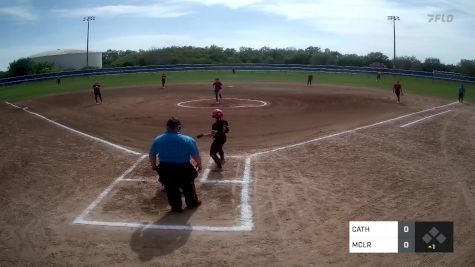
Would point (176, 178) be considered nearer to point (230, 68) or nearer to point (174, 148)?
point (174, 148)

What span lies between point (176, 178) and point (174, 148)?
61 cm

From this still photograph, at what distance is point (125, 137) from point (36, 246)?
→ 8.92 metres

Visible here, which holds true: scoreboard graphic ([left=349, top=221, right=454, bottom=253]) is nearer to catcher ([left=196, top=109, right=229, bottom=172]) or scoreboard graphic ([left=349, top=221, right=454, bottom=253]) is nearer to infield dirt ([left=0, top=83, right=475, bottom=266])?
infield dirt ([left=0, top=83, right=475, bottom=266])

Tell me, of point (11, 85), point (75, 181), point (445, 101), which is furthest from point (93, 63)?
point (75, 181)

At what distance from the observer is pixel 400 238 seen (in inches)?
Answer: 270

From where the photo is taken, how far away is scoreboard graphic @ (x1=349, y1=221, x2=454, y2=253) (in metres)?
6.76

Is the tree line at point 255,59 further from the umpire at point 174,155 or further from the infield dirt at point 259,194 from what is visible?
the umpire at point 174,155

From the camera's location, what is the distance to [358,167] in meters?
11.7

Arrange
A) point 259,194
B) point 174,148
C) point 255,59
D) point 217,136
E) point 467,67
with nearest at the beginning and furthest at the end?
point 174,148
point 259,194
point 217,136
point 467,67
point 255,59

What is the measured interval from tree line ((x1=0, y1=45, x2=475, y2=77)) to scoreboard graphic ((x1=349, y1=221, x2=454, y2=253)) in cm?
6319

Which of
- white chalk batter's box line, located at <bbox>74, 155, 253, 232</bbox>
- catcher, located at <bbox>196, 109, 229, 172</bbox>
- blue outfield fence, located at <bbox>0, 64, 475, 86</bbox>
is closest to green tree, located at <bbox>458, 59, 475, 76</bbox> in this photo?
blue outfield fence, located at <bbox>0, 64, 475, 86</bbox>

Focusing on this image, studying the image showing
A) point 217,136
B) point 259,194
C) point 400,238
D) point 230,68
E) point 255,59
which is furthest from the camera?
point 255,59

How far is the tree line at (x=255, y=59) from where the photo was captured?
74.7 m

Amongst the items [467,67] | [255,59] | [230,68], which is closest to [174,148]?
[230,68]
